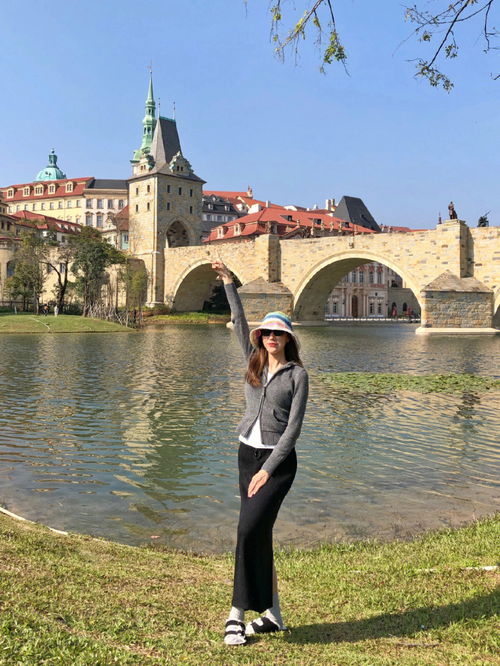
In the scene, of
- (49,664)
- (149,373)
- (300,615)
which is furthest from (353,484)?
(149,373)

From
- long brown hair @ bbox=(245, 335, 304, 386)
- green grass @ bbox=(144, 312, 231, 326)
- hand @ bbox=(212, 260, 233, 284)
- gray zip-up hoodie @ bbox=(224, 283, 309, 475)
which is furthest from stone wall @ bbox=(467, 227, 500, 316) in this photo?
gray zip-up hoodie @ bbox=(224, 283, 309, 475)

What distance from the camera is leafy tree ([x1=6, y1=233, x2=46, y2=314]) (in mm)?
47250

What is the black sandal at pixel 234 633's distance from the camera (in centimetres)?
298

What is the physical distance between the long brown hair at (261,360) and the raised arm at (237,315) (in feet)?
0.69

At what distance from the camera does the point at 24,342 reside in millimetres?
27281

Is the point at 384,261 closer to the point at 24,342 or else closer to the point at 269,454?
the point at 24,342

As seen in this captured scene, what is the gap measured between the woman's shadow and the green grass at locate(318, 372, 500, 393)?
10.3 metres

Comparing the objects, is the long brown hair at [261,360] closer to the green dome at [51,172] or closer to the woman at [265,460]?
the woman at [265,460]

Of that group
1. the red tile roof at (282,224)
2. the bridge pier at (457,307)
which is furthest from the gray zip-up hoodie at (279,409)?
the red tile roof at (282,224)

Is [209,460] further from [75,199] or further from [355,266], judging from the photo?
[75,199]

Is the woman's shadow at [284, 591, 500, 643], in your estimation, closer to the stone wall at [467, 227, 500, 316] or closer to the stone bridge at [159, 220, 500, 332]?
the stone bridge at [159, 220, 500, 332]

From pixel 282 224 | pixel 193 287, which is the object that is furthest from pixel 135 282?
pixel 282 224

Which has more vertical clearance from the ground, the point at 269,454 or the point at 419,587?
the point at 269,454

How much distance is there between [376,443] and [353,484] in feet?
6.76
